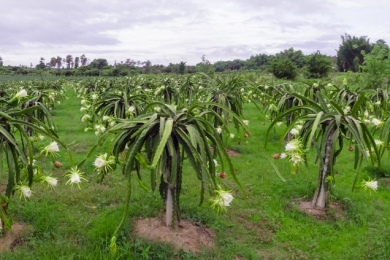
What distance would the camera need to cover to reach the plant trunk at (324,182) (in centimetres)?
389

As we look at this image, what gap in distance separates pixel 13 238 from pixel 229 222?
213cm

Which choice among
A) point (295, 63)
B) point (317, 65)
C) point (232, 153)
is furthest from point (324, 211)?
point (295, 63)

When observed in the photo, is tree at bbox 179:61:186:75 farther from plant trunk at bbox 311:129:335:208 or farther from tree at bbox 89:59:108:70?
plant trunk at bbox 311:129:335:208

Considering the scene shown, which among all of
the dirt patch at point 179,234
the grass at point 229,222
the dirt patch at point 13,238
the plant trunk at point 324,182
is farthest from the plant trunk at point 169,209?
the plant trunk at point 324,182

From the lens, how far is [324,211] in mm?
4285

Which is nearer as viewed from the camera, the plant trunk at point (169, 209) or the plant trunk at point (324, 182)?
the plant trunk at point (169, 209)

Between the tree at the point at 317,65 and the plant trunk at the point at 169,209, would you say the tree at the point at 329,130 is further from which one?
the tree at the point at 317,65

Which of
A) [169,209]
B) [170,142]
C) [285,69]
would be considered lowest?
[169,209]

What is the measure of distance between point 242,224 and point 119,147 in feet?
5.82

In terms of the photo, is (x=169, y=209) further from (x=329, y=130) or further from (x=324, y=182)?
(x=324, y=182)

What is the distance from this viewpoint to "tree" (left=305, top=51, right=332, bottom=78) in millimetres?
26062

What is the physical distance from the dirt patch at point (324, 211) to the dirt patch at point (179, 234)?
4.56 feet

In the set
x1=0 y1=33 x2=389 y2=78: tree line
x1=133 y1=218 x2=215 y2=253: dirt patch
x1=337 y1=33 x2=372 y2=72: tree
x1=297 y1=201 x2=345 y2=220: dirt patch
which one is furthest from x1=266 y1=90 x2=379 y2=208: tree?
x1=337 y1=33 x2=372 y2=72: tree

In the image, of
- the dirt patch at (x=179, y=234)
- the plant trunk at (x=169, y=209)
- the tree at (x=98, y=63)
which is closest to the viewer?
the dirt patch at (x=179, y=234)
